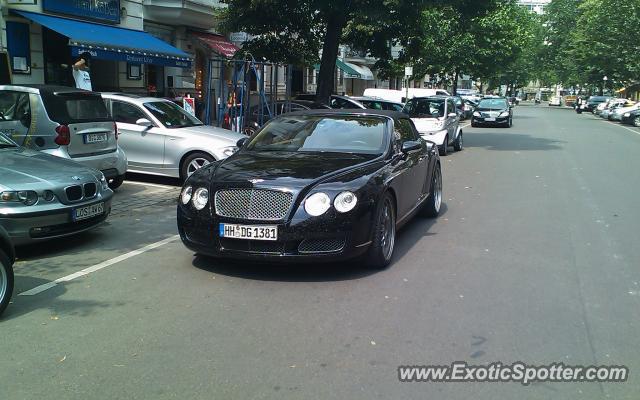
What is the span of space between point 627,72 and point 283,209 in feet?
166

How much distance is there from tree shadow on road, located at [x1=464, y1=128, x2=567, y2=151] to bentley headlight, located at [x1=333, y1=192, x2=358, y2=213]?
15120 mm

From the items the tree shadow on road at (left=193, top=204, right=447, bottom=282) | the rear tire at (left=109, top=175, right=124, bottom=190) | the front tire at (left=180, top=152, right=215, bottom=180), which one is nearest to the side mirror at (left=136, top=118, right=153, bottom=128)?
the front tire at (left=180, top=152, right=215, bottom=180)

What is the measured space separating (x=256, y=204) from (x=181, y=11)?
1630 centimetres

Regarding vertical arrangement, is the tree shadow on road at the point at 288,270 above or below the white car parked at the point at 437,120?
below

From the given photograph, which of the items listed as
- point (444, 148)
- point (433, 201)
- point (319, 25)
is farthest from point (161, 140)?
point (319, 25)

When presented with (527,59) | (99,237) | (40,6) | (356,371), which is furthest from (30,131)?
(527,59)

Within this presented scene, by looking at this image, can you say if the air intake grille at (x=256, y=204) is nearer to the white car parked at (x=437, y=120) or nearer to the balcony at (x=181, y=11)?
the white car parked at (x=437, y=120)

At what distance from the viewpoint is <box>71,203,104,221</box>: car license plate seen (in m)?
6.43

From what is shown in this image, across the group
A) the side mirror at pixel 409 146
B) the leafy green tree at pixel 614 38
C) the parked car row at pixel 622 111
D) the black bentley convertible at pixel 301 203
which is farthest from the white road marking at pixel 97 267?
the leafy green tree at pixel 614 38

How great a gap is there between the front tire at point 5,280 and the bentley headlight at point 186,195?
1.69 metres

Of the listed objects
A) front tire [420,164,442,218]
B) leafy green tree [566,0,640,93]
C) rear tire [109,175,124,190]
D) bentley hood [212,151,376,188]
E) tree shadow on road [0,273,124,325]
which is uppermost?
leafy green tree [566,0,640,93]

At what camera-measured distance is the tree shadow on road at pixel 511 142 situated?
1983cm

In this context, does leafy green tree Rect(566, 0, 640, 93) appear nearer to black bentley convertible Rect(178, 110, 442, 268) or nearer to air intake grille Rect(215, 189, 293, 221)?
black bentley convertible Rect(178, 110, 442, 268)

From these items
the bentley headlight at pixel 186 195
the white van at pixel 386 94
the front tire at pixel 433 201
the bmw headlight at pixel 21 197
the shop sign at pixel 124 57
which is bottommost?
the front tire at pixel 433 201
